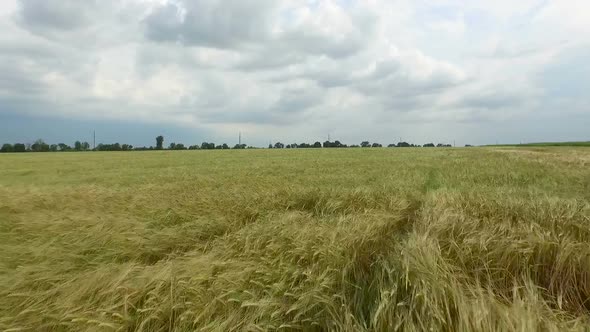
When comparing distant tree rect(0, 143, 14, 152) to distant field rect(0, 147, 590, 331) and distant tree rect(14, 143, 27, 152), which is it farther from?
distant field rect(0, 147, 590, 331)

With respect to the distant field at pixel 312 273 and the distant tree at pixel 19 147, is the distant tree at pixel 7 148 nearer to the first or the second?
the distant tree at pixel 19 147

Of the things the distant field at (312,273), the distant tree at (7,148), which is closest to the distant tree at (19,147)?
the distant tree at (7,148)

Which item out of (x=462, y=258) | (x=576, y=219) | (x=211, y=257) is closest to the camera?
(x=462, y=258)

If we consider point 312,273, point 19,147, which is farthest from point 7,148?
point 312,273

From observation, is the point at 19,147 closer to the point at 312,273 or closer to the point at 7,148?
the point at 7,148

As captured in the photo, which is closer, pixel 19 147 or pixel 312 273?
pixel 312 273

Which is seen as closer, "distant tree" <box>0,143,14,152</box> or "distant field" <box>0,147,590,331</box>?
"distant field" <box>0,147,590,331</box>

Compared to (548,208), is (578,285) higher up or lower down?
lower down

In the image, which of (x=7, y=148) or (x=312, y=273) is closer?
(x=312, y=273)

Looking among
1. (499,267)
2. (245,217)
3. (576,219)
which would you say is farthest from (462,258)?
(245,217)

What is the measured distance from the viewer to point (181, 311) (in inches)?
96.7

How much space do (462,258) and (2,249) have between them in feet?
16.4

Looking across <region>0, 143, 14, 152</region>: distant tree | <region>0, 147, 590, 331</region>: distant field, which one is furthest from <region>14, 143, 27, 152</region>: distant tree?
<region>0, 147, 590, 331</region>: distant field

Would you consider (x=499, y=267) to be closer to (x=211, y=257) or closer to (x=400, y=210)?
(x=400, y=210)
